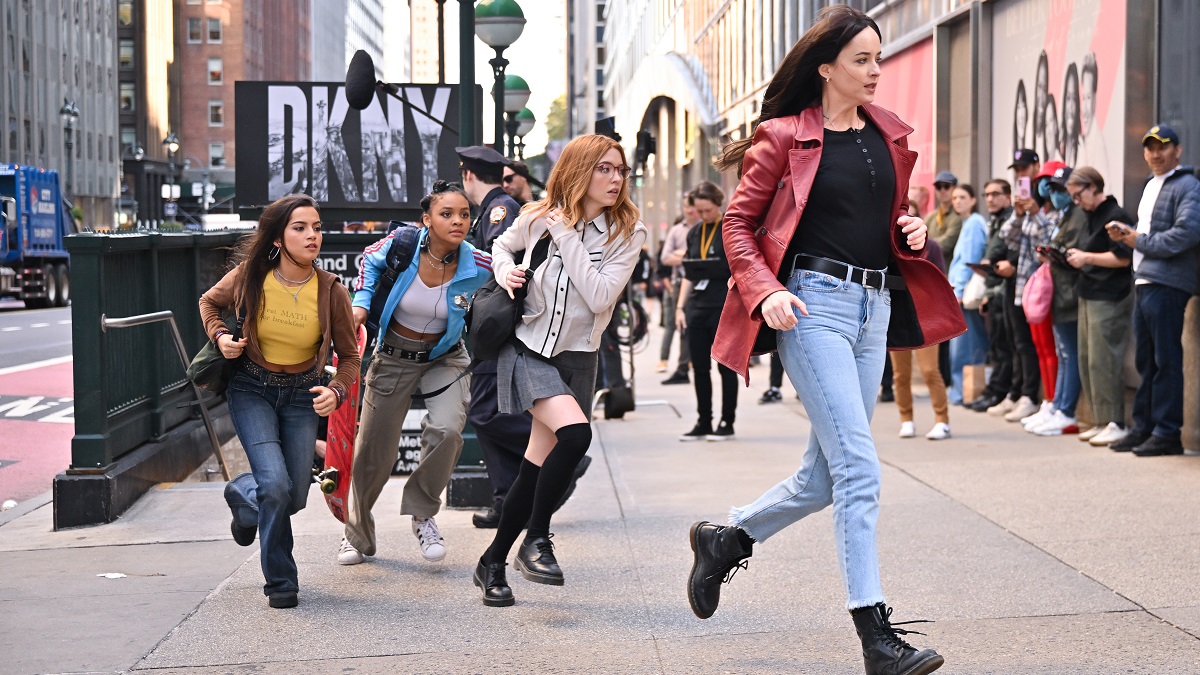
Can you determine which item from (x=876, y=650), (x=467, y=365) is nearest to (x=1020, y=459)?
(x=467, y=365)

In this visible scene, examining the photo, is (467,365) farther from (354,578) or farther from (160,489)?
(160,489)

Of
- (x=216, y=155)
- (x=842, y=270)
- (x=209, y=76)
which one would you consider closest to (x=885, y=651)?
(x=842, y=270)

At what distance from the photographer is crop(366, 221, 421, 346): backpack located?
6.75m

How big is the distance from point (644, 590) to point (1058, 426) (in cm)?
584

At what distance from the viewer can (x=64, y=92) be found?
83.0 metres

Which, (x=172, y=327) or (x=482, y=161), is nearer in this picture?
(x=482, y=161)

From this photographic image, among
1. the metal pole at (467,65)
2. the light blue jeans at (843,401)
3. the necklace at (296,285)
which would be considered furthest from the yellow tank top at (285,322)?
the metal pole at (467,65)

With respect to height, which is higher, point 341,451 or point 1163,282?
point 1163,282

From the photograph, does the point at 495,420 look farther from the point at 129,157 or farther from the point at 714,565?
the point at 129,157

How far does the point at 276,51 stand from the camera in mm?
139750

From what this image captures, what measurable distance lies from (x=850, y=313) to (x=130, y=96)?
113534 mm

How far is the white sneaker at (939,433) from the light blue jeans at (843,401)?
6364mm

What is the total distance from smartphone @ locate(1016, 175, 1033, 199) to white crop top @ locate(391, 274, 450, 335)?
653cm

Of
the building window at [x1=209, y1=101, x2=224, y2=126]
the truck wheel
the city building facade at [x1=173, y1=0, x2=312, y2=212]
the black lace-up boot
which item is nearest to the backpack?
the black lace-up boot
